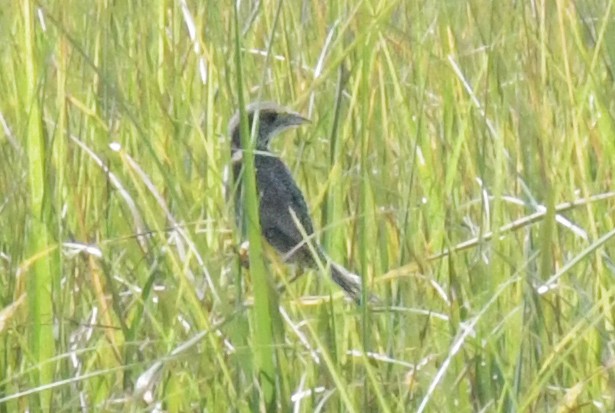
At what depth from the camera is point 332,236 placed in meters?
2.07

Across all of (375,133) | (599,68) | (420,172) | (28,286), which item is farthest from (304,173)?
(28,286)

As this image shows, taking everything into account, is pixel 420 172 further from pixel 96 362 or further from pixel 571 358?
pixel 96 362

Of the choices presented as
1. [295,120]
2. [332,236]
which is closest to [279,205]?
[295,120]

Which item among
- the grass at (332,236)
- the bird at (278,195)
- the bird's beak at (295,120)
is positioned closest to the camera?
the grass at (332,236)

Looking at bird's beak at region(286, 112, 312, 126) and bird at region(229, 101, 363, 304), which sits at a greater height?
bird's beak at region(286, 112, 312, 126)

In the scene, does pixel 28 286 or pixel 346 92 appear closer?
pixel 28 286

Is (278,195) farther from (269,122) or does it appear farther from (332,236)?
(332,236)

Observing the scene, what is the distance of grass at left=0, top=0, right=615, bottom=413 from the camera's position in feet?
5.39

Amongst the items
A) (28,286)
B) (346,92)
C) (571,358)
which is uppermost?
(346,92)

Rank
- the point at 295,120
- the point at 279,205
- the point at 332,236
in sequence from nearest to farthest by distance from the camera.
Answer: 1. the point at 332,236
2. the point at 279,205
3. the point at 295,120

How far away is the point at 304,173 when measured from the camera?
7.83 feet

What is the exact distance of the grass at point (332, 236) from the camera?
1643 mm

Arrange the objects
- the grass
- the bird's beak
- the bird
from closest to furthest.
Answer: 1. the grass
2. the bird
3. the bird's beak

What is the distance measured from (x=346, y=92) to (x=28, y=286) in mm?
968
